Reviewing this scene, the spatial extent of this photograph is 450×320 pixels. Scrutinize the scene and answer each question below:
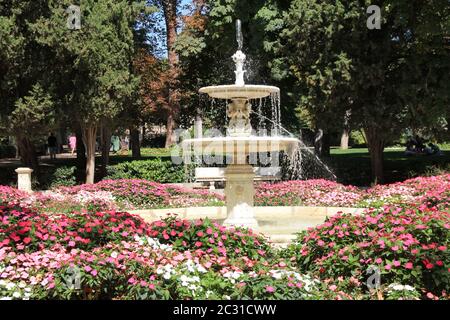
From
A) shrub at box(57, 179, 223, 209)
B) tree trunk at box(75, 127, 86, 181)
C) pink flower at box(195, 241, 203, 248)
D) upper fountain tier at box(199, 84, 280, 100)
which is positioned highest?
upper fountain tier at box(199, 84, 280, 100)

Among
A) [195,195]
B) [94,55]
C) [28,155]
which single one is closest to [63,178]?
[28,155]

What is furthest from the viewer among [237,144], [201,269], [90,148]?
[90,148]

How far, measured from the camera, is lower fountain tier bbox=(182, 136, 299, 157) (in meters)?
8.75

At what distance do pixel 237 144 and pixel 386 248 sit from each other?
13.8 feet

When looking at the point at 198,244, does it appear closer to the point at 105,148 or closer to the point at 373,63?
the point at 373,63

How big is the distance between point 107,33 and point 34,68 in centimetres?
259

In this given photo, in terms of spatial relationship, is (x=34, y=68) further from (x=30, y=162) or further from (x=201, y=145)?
(x=201, y=145)

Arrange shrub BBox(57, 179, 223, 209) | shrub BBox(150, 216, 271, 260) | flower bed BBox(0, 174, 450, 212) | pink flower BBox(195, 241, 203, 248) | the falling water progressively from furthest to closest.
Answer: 1. the falling water
2. shrub BBox(57, 179, 223, 209)
3. flower bed BBox(0, 174, 450, 212)
4. shrub BBox(150, 216, 271, 260)
5. pink flower BBox(195, 241, 203, 248)

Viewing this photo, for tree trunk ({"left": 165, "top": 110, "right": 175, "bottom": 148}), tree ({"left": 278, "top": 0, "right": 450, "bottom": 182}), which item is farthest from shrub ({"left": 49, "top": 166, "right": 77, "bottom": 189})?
tree trunk ({"left": 165, "top": 110, "right": 175, "bottom": 148})

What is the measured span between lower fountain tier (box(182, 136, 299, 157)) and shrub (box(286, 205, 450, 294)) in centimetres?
266

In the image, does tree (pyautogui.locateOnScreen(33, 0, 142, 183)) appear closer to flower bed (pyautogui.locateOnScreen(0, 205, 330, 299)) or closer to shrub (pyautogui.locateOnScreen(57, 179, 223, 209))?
shrub (pyautogui.locateOnScreen(57, 179, 223, 209))

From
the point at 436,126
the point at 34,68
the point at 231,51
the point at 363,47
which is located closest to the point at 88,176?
the point at 34,68

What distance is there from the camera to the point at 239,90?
9312mm

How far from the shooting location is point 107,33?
18781 millimetres
